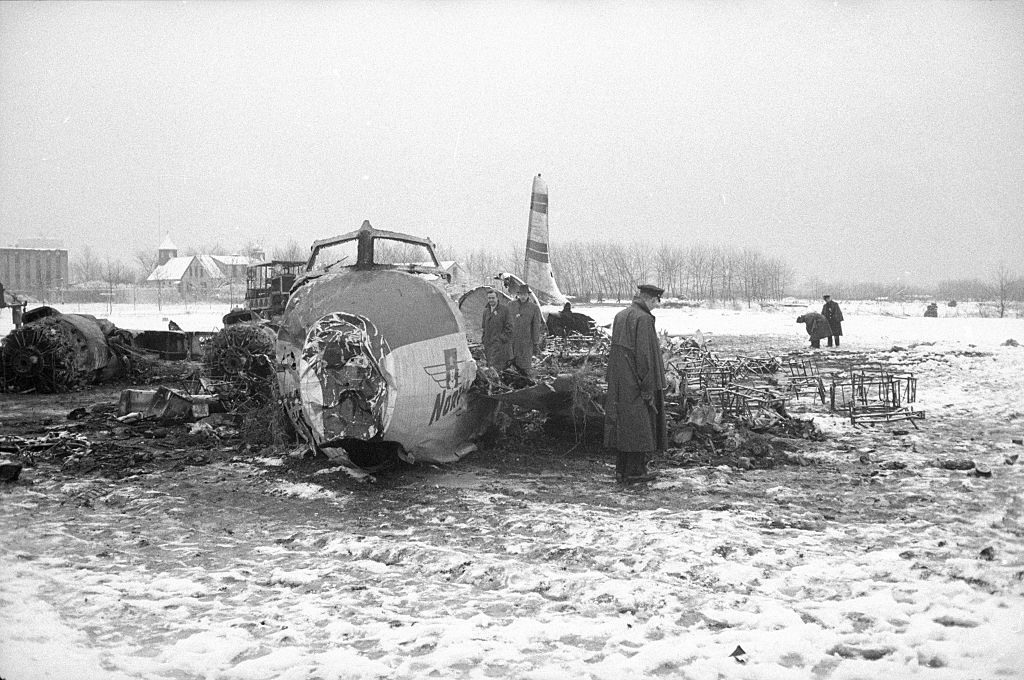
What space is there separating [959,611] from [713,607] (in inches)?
53.2

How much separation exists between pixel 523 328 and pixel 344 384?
482 cm

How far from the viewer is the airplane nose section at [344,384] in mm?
6434

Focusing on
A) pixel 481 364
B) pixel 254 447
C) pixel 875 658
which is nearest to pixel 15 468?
pixel 254 447

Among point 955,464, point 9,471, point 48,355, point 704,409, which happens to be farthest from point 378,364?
point 48,355

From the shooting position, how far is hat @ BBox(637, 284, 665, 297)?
25.1 feet

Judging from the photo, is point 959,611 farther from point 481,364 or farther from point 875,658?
point 481,364

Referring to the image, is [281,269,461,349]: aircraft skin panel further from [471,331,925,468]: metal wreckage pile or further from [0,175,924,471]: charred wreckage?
[471,331,925,468]: metal wreckage pile

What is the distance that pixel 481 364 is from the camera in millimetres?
8688

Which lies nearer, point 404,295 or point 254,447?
point 404,295

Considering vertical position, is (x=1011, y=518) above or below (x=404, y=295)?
below

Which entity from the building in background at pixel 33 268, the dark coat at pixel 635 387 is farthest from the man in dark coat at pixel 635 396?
the building in background at pixel 33 268

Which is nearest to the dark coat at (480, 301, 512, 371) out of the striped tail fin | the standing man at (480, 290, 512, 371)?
the standing man at (480, 290, 512, 371)

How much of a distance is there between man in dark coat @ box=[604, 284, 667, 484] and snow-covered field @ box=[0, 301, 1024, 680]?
1.13ft

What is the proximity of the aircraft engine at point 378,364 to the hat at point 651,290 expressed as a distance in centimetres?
192
